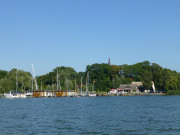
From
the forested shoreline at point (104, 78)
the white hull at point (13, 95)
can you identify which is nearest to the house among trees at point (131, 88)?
the forested shoreline at point (104, 78)

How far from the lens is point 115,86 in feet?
506

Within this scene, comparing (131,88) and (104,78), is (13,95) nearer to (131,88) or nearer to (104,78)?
(104,78)

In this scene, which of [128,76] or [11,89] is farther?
[128,76]

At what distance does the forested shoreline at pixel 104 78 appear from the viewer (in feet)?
397

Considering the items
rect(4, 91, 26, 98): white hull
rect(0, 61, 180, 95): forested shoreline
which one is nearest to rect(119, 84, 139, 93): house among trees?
rect(0, 61, 180, 95): forested shoreline

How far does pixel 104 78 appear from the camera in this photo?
521 feet

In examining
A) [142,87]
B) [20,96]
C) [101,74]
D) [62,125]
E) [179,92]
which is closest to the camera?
[62,125]

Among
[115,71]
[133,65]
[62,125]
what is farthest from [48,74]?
[62,125]

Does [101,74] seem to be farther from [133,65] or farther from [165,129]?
[165,129]

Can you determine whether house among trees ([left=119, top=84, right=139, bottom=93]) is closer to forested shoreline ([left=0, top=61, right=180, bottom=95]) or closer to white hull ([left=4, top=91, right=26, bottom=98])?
forested shoreline ([left=0, top=61, right=180, bottom=95])

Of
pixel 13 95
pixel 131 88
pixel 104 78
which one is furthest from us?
pixel 104 78

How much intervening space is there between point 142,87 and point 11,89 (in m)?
69.4

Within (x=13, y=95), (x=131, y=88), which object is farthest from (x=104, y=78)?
(x=13, y=95)

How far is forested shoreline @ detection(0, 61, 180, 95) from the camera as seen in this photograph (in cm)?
12106
